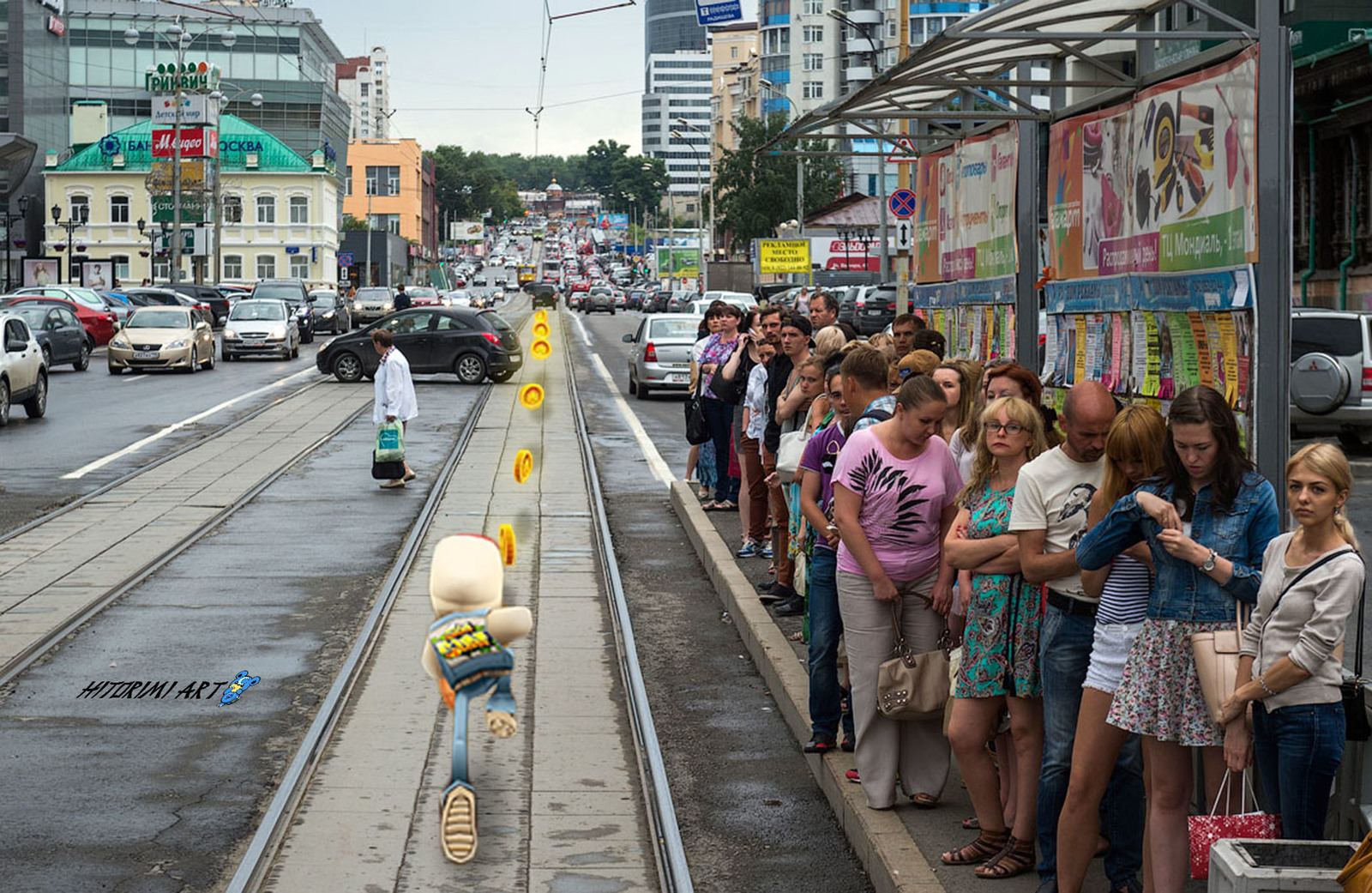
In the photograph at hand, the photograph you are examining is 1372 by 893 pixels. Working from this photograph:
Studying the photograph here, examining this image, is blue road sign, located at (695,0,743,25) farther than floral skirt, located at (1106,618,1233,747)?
Yes

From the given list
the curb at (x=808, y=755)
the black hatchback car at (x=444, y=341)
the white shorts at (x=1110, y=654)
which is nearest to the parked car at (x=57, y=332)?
the black hatchback car at (x=444, y=341)

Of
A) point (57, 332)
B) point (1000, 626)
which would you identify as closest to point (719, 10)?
point (57, 332)

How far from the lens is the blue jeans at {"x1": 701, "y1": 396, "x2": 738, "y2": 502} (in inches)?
593

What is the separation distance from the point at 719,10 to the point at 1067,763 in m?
46.0

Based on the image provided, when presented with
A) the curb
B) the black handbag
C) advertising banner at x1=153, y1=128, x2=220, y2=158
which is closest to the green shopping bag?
the black handbag

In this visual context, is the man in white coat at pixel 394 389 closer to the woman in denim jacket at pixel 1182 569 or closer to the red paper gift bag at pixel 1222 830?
the woman in denim jacket at pixel 1182 569

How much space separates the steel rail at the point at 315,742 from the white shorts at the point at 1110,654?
292 centimetres

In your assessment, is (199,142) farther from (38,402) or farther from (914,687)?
(914,687)

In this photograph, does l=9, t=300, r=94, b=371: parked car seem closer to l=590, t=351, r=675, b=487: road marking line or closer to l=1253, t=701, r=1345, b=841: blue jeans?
l=590, t=351, r=675, b=487: road marking line

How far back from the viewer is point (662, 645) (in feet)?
35.6

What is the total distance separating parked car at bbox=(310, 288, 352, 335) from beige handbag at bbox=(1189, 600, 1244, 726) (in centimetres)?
5568

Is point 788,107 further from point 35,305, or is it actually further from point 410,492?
point 410,492

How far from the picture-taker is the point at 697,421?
49.4 ft

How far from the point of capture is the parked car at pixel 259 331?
44.2m
